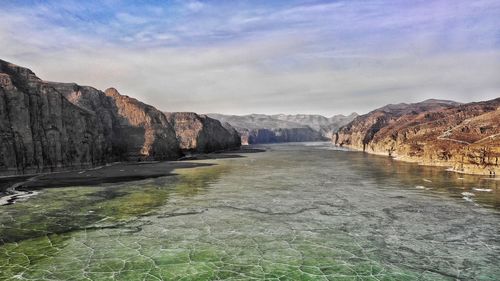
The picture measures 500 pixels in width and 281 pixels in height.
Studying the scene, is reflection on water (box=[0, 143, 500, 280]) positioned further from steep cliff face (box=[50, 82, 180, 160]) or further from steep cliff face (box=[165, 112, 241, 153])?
steep cliff face (box=[165, 112, 241, 153])

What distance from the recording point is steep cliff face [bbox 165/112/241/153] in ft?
456

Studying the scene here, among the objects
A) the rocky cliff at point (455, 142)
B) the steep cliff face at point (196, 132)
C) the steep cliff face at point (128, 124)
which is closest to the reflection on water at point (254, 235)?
the rocky cliff at point (455, 142)

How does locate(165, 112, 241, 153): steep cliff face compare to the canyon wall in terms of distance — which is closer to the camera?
the canyon wall

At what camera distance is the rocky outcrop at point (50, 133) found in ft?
197

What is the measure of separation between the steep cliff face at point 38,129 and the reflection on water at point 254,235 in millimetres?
25595

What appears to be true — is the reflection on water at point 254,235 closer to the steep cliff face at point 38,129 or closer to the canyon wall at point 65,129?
the steep cliff face at point 38,129

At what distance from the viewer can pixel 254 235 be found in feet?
77.4

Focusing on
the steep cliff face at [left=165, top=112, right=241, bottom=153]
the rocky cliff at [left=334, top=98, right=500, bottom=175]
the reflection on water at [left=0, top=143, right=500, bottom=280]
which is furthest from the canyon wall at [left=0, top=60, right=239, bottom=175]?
the rocky cliff at [left=334, top=98, right=500, bottom=175]

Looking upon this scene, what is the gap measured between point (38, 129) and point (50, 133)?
1995mm

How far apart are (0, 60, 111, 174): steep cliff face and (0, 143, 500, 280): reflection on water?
25.6 metres

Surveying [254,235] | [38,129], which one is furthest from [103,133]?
[254,235]

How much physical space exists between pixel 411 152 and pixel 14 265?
8397cm

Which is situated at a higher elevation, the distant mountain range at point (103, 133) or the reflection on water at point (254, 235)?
the distant mountain range at point (103, 133)

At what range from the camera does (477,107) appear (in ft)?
368
